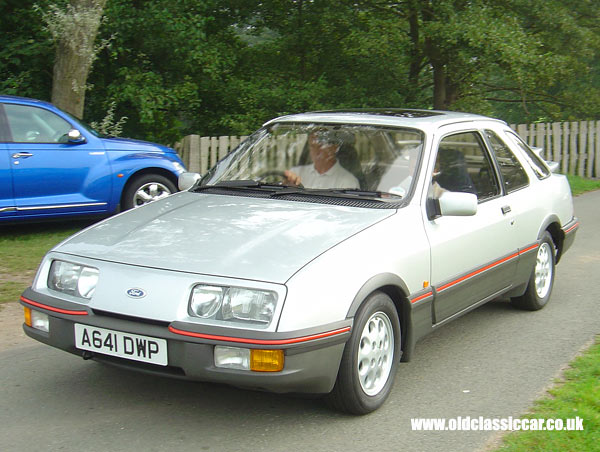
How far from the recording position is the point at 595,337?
5637mm

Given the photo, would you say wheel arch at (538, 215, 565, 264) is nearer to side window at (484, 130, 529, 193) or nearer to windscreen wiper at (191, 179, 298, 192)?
side window at (484, 130, 529, 193)

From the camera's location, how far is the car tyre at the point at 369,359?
155 inches

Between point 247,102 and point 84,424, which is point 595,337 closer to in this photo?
point 84,424

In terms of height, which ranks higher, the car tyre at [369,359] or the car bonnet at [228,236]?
the car bonnet at [228,236]

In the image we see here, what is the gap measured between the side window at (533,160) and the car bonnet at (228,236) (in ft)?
7.83

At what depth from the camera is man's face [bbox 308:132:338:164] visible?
16.9 feet

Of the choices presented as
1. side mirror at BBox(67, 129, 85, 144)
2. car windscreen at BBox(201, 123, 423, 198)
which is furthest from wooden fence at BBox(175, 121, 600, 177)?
car windscreen at BBox(201, 123, 423, 198)

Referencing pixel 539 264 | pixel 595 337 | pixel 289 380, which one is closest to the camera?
pixel 289 380

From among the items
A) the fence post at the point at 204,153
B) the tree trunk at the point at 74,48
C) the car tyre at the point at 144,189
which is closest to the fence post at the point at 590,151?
the fence post at the point at 204,153

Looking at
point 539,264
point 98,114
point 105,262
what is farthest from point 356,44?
point 105,262

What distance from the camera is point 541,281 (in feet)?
21.3

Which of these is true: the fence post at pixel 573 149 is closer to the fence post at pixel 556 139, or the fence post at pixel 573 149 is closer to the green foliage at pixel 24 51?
the fence post at pixel 556 139

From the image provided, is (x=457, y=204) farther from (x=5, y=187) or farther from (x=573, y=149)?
(x=573, y=149)

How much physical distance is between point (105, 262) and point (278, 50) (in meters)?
14.5
